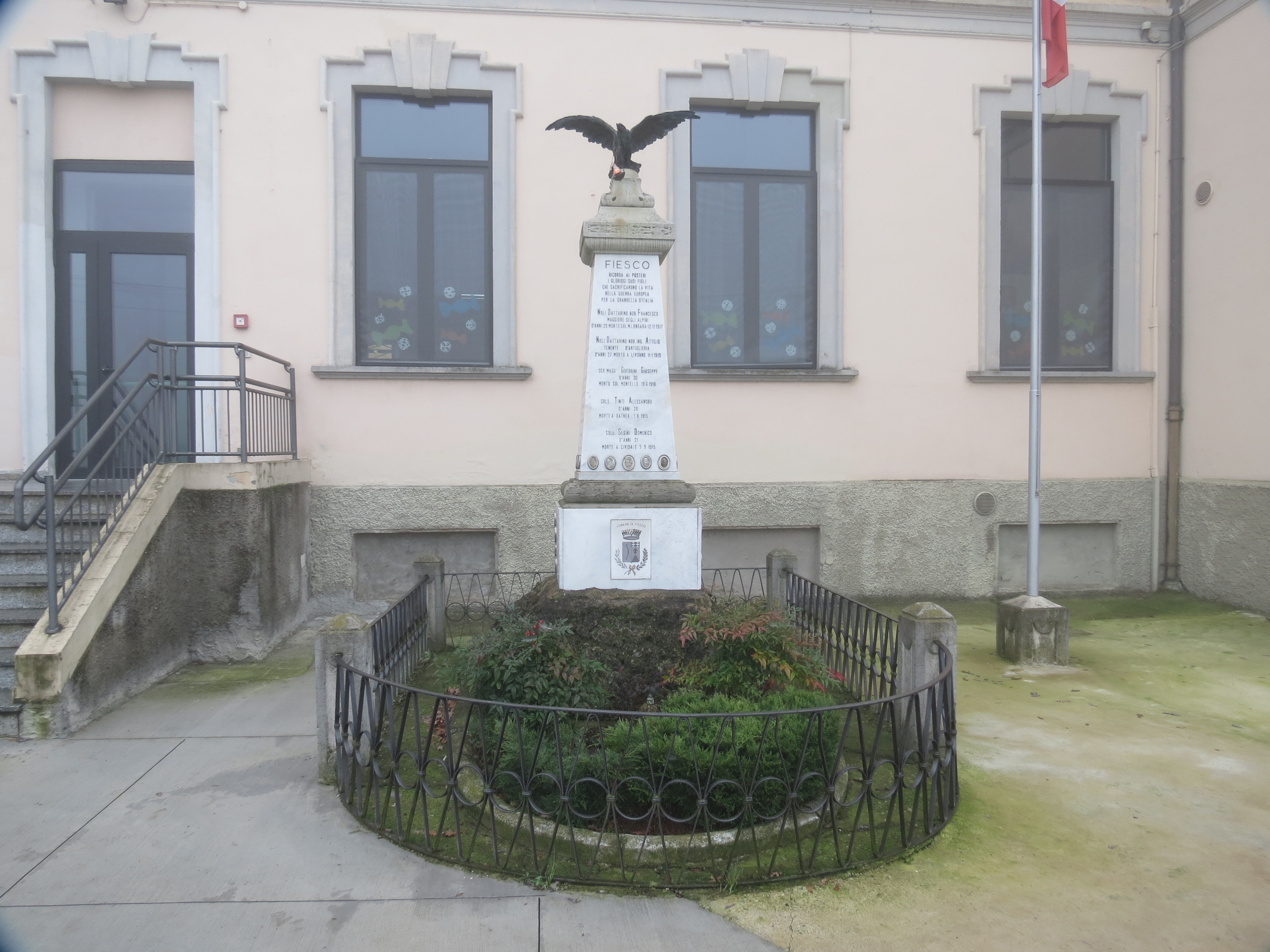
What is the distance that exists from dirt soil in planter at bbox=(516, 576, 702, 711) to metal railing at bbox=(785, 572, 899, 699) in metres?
0.77

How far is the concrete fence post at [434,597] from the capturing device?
7.16 m

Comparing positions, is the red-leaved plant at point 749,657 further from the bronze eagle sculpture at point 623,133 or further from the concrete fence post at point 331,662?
the bronze eagle sculpture at point 623,133

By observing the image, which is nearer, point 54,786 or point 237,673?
point 54,786

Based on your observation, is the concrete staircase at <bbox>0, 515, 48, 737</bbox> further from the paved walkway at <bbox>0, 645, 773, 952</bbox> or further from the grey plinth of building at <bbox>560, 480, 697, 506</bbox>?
the grey plinth of building at <bbox>560, 480, 697, 506</bbox>

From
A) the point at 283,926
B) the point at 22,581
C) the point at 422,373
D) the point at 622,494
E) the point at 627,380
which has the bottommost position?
the point at 283,926

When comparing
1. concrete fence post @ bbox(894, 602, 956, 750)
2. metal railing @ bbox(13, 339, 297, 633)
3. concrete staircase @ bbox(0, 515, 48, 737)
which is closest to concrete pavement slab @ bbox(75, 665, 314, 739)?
concrete staircase @ bbox(0, 515, 48, 737)

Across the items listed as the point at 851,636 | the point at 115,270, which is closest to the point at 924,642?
the point at 851,636

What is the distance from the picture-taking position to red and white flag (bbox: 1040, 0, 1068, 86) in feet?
24.6

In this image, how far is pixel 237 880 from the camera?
11.2 ft

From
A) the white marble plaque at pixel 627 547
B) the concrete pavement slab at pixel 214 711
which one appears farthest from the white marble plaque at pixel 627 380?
the concrete pavement slab at pixel 214 711

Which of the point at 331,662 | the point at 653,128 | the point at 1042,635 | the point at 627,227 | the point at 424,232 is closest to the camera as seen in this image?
the point at 331,662

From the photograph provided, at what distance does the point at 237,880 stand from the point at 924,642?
3.53 meters

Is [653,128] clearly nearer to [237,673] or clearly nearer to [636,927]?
[636,927]

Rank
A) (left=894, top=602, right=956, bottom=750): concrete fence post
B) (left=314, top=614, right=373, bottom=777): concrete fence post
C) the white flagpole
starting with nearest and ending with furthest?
(left=314, top=614, right=373, bottom=777): concrete fence post < (left=894, top=602, right=956, bottom=750): concrete fence post < the white flagpole
